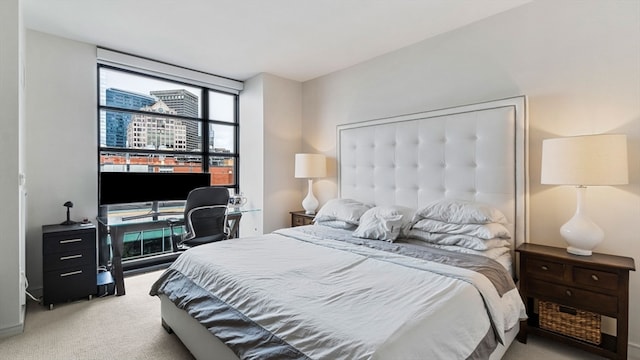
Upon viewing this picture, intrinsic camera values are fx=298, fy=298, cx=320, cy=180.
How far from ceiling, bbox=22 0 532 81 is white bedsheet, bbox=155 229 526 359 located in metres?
2.00

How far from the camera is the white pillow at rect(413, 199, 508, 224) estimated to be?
223cm

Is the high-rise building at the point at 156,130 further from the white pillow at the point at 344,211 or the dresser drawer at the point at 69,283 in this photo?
the white pillow at the point at 344,211

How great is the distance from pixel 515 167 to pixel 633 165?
0.66 m

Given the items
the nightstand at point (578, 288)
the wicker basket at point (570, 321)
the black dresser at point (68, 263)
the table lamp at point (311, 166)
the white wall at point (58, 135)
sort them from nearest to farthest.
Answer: the nightstand at point (578, 288) < the wicker basket at point (570, 321) < the black dresser at point (68, 263) < the white wall at point (58, 135) < the table lamp at point (311, 166)

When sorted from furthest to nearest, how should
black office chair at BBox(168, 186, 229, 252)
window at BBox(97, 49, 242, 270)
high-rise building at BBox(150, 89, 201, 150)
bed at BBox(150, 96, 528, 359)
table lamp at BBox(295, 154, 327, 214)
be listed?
high-rise building at BBox(150, 89, 201, 150) < table lamp at BBox(295, 154, 327, 214) < window at BBox(97, 49, 242, 270) < black office chair at BBox(168, 186, 229, 252) < bed at BBox(150, 96, 528, 359)

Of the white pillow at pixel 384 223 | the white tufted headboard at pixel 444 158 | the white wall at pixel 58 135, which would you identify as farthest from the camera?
the white wall at pixel 58 135

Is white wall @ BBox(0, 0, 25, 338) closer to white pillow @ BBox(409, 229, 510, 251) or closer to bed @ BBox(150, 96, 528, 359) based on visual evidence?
bed @ BBox(150, 96, 528, 359)

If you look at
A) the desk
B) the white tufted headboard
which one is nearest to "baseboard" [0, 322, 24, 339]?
the desk

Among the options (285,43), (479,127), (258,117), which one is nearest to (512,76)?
(479,127)

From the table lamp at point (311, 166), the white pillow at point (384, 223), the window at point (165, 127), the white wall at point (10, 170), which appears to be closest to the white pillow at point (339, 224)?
the white pillow at point (384, 223)

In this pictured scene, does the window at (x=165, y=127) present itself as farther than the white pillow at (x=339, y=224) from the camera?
Yes

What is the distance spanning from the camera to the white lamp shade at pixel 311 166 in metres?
3.81

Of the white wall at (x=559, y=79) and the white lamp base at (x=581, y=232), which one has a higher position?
the white wall at (x=559, y=79)

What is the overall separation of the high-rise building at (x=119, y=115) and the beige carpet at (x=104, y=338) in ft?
5.92
